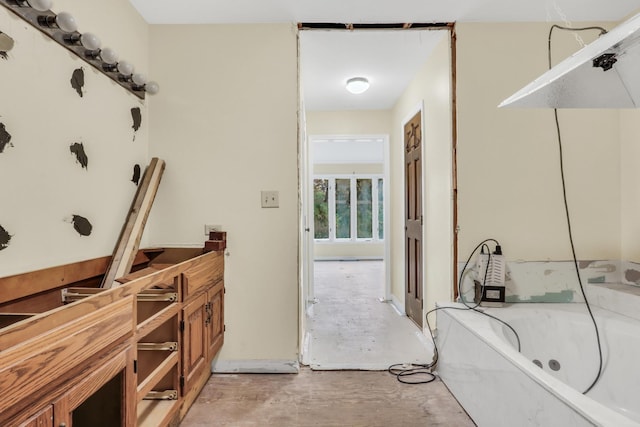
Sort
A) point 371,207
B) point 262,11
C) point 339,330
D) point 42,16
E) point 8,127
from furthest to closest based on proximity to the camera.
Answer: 1. point 371,207
2. point 339,330
3. point 262,11
4. point 42,16
5. point 8,127

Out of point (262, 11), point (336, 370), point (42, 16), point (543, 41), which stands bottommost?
point (336, 370)

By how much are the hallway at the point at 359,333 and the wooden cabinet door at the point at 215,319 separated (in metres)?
0.65

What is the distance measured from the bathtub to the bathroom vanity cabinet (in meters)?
1.44

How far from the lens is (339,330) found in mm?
3092

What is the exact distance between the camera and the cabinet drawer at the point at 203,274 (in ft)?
5.63

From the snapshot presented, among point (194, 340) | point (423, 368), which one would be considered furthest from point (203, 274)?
point (423, 368)

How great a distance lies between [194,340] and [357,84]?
2519mm

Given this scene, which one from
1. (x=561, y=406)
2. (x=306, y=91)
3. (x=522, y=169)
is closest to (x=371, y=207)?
(x=306, y=91)

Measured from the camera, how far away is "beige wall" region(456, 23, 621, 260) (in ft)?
7.39

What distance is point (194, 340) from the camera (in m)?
1.80

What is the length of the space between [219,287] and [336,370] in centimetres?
96

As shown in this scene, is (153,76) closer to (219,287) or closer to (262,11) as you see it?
(262,11)

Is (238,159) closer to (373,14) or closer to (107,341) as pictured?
(373,14)

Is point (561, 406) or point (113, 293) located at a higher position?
point (113, 293)
